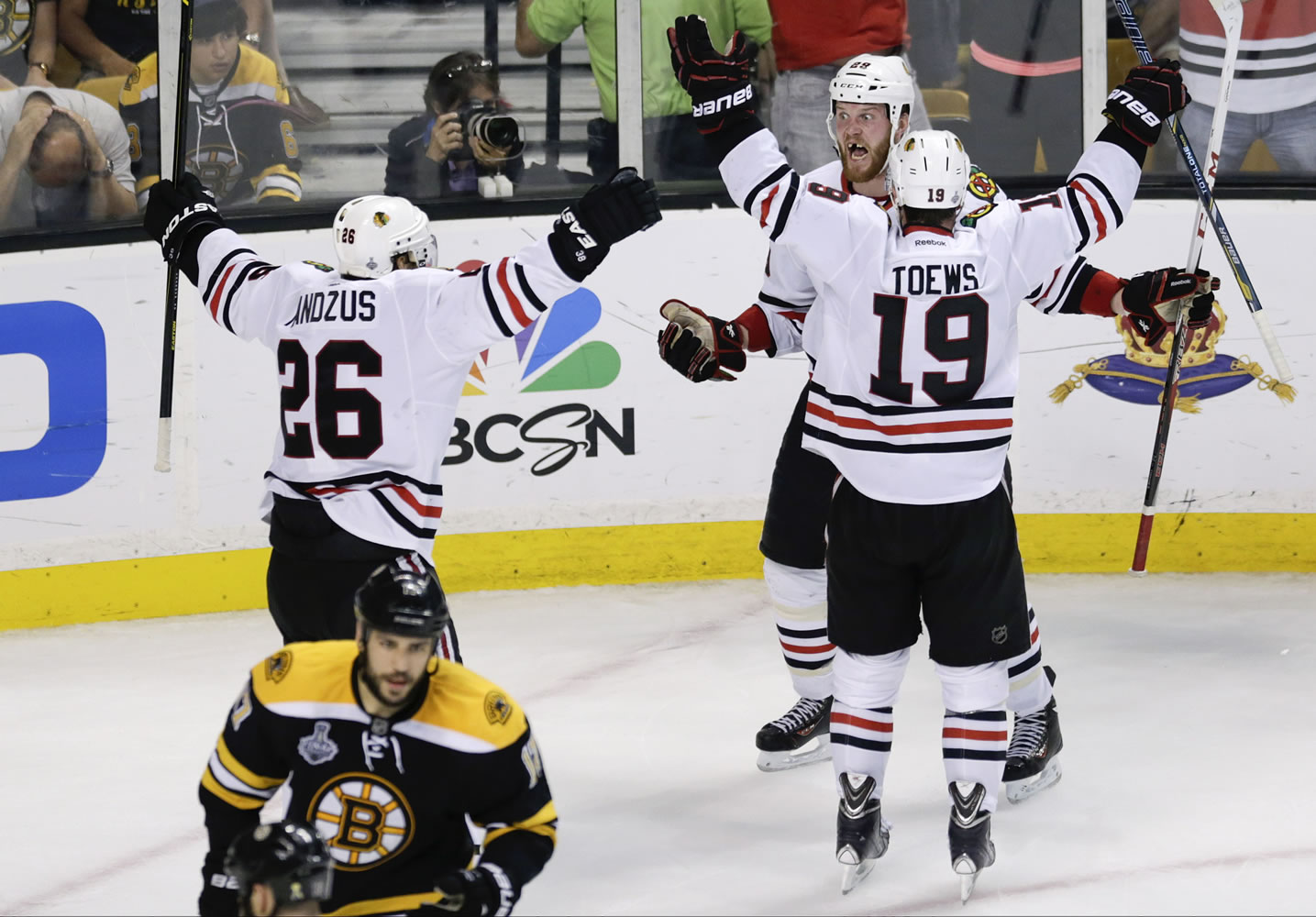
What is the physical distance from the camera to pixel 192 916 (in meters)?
3.12

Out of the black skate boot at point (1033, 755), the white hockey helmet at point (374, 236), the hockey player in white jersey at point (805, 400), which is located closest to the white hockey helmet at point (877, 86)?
the hockey player in white jersey at point (805, 400)

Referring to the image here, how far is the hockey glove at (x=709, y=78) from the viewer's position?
3.12m

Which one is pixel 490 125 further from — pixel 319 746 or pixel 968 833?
pixel 319 746

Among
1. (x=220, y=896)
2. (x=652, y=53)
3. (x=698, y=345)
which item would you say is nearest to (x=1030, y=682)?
(x=698, y=345)

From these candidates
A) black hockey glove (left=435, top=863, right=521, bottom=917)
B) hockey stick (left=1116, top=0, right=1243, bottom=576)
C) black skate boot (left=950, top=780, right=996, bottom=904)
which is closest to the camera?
black hockey glove (left=435, top=863, right=521, bottom=917)

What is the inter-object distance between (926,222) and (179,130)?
1.70 meters

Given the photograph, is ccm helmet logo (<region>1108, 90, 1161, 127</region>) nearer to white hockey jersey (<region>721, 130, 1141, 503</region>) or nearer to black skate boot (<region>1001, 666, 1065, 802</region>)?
white hockey jersey (<region>721, 130, 1141, 503</region>)

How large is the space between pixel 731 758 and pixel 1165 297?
148cm

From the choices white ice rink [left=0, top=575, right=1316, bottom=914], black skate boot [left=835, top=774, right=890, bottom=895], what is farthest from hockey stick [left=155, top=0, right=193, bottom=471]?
black skate boot [left=835, top=774, right=890, bottom=895]

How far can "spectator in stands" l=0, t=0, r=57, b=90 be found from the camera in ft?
16.0

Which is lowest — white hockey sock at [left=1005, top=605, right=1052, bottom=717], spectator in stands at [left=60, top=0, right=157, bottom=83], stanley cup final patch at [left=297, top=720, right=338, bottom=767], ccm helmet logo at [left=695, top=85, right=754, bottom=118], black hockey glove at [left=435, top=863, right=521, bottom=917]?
white hockey sock at [left=1005, top=605, right=1052, bottom=717]

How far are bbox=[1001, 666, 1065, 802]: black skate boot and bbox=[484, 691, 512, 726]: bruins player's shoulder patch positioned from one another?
1643 millimetres

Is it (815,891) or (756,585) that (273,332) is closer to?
(815,891)

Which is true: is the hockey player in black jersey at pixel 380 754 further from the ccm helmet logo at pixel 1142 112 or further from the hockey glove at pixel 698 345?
the ccm helmet logo at pixel 1142 112
